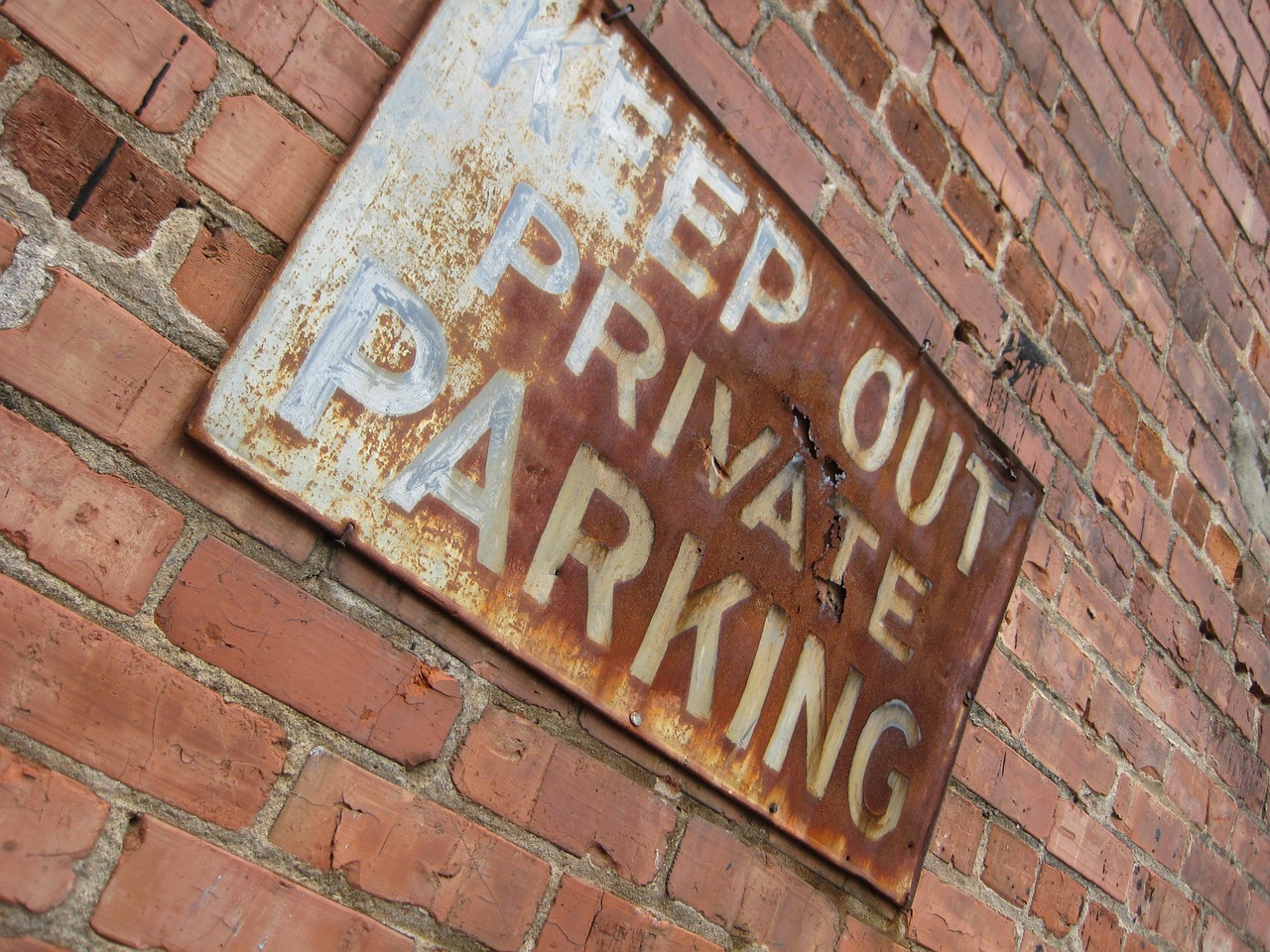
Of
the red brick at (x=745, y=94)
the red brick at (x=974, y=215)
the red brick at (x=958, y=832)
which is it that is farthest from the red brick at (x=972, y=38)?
the red brick at (x=958, y=832)

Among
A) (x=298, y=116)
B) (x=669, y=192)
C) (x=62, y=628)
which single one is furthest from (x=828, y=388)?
(x=62, y=628)

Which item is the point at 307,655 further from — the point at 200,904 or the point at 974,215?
the point at 974,215

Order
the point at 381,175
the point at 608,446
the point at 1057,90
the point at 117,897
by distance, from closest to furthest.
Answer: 1. the point at 117,897
2. the point at 381,175
3. the point at 608,446
4. the point at 1057,90

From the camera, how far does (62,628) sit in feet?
2.01

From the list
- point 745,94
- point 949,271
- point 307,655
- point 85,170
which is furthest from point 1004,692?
point 85,170

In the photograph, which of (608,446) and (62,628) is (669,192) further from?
(62,628)

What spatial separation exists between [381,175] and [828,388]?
0.52 metres

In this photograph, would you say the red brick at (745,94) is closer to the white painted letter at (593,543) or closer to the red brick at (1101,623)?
the white painted letter at (593,543)

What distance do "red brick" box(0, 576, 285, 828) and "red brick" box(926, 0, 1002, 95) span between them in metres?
1.10

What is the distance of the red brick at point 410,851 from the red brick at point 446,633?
11 centimetres

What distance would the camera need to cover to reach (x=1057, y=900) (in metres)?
1.29

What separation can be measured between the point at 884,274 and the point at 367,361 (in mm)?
649

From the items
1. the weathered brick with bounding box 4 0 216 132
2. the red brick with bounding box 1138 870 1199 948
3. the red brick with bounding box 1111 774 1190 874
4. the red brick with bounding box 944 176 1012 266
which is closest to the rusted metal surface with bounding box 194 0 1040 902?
the weathered brick with bounding box 4 0 216 132

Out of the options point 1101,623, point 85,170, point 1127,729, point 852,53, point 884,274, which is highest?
point 852,53
